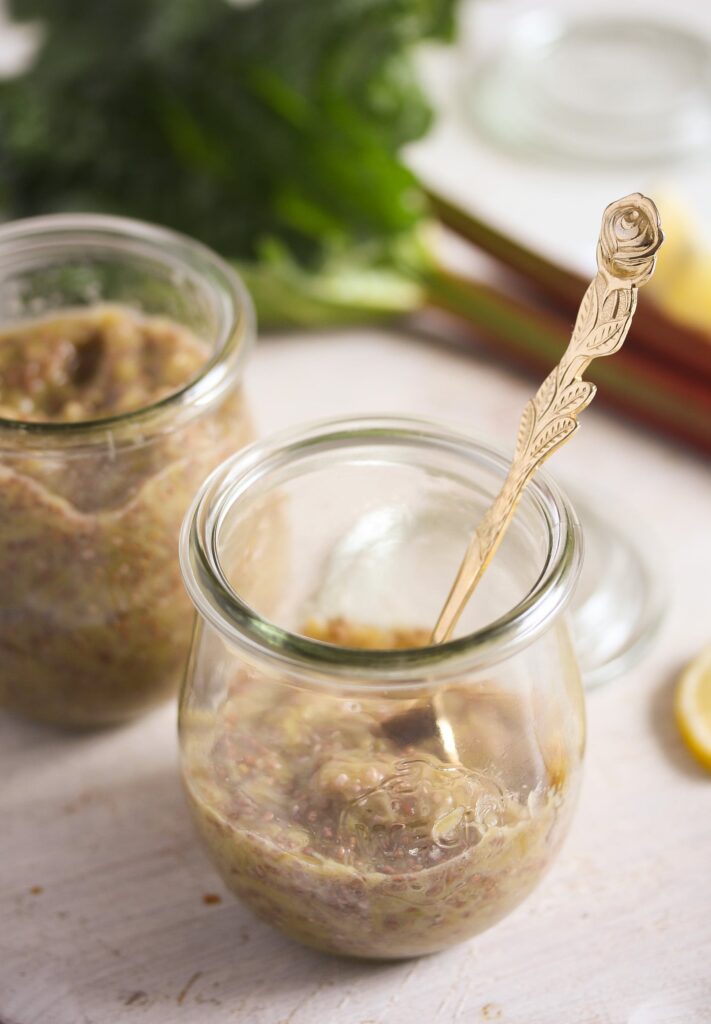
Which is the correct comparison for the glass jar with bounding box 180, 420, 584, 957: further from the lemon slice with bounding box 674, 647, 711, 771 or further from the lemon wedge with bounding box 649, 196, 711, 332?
the lemon wedge with bounding box 649, 196, 711, 332

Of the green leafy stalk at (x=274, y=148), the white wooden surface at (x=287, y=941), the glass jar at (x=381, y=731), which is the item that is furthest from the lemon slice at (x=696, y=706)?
the green leafy stalk at (x=274, y=148)

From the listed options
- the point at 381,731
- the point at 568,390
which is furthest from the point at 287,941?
the point at 568,390

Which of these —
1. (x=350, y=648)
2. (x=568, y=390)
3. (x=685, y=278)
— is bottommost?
(x=685, y=278)

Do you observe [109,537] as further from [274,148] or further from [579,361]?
[274,148]

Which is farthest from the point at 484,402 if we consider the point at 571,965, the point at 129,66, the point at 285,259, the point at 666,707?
the point at 571,965

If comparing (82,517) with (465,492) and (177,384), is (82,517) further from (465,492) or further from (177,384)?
(465,492)

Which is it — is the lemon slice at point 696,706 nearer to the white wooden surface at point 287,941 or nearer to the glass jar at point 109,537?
the white wooden surface at point 287,941

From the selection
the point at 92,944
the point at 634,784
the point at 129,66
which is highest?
the point at 129,66

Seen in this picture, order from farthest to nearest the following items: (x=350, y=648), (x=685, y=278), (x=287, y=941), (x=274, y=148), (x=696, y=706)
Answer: (x=274, y=148)
(x=685, y=278)
(x=696, y=706)
(x=287, y=941)
(x=350, y=648)
